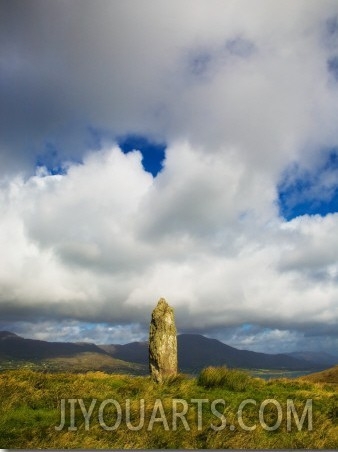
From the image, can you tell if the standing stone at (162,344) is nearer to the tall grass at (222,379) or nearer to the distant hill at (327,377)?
the tall grass at (222,379)

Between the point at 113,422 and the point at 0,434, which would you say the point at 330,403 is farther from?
the point at 0,434

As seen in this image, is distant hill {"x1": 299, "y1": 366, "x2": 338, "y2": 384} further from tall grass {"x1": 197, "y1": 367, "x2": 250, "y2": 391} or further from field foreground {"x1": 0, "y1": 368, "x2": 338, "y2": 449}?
field foreground {"x1": 0, "y1": 368, "x2": 338, "y2": 449}

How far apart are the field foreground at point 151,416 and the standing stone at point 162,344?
344cm

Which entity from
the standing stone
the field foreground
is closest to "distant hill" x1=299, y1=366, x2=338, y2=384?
the field foreground

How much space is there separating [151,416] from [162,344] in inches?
430

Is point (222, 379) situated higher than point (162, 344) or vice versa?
point (162, 344)

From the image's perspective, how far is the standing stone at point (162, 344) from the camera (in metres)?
23.3

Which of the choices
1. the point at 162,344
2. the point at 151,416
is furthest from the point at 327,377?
the point at 151,416

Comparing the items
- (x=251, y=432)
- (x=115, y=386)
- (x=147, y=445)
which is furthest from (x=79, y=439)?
(x=115, y=386)

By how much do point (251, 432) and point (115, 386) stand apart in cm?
832

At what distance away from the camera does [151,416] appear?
13.3 m

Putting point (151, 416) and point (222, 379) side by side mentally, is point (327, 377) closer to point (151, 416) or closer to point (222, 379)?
point (222, 379)

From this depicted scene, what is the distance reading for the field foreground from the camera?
11070 millimetres

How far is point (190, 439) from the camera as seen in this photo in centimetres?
1153
